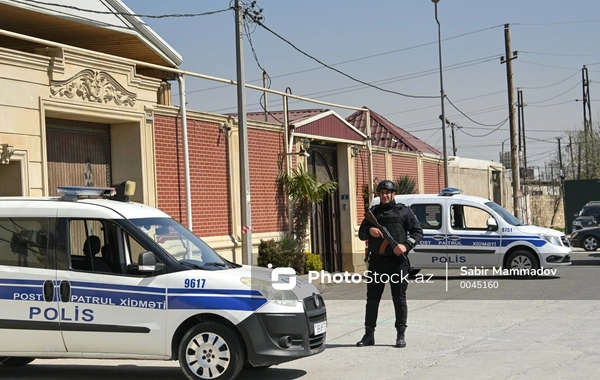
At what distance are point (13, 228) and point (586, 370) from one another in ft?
19.4

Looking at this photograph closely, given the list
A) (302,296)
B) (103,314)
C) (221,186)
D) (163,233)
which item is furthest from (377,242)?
(221,186)

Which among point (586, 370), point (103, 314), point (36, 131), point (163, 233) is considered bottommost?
point (586, 370)

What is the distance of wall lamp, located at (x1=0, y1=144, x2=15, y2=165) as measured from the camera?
14062 millimetres

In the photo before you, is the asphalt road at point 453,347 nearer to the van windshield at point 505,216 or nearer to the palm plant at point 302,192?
the van windshield at point 505,216

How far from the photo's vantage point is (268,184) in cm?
2255

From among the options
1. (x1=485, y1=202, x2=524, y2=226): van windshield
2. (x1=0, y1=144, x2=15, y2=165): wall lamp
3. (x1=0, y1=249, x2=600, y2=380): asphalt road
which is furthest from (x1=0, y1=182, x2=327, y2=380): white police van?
(x1=485, y1=202, x2=524, y2=226): van windshield

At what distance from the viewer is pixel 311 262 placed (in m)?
22.9

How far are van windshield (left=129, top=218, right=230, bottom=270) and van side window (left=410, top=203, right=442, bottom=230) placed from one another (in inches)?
459

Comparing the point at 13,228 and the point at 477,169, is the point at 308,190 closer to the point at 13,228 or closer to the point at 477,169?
the point at 13,228

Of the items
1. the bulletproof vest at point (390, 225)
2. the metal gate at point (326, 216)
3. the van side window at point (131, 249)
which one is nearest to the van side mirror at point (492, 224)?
the metal gate at point (326, 216)

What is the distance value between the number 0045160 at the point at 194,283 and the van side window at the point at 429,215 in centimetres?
1265

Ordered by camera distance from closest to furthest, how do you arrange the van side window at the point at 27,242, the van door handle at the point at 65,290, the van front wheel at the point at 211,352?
the van front wheel at the point at 211,352, the van door handle at the point at 65,290, the van side window at the point at 27,242

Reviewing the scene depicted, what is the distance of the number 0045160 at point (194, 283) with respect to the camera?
8734 mm
